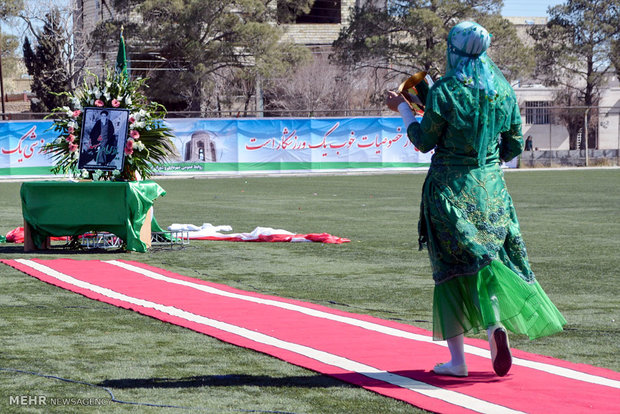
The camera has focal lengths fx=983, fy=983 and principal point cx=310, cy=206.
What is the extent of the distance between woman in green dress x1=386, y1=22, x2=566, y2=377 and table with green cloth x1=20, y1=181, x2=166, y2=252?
24.7ft

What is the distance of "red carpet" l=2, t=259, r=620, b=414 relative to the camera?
488 cm

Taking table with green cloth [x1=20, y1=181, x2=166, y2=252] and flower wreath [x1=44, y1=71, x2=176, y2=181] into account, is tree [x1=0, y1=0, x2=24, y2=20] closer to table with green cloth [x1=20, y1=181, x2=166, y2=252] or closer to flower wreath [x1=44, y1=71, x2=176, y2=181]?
flower wreath [x1=44, y1=71, x2=176, y2=181]

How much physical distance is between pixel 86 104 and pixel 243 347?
24.9 feet

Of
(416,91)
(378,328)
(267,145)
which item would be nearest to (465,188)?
(416,91)

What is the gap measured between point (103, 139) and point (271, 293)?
15.7 ft

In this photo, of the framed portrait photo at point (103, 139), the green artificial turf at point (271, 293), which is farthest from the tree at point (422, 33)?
the framed portrait photo at point (103, 139)

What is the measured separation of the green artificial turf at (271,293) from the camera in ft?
16.7

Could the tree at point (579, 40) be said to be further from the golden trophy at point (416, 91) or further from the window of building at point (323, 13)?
the golden trophy at point (416, 91)

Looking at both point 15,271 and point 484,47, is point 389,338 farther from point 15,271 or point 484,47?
point 15,271

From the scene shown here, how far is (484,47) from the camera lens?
17.6 ft

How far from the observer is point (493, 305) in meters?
5.14

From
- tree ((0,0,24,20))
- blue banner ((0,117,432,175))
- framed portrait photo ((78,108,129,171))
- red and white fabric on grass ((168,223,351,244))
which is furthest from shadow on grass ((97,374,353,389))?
tree ((0,0,24,20))

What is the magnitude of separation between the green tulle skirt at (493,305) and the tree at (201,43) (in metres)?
47.2

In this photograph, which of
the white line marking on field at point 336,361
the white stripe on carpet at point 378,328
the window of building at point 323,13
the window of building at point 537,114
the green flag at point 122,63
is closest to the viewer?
the white line marking on field at point 336,361
